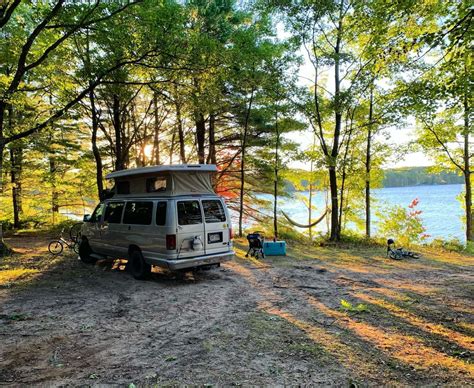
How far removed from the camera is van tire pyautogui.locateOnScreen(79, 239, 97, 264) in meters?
10.3

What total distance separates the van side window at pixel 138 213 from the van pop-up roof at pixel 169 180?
34 centimetres

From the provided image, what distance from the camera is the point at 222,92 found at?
1574 cm

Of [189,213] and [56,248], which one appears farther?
[56,248]

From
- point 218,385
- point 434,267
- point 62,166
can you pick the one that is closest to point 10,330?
point 218,385

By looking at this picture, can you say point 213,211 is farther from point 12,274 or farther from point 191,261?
point 12,274

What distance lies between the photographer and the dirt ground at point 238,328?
3.62m

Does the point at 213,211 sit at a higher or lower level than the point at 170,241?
higher

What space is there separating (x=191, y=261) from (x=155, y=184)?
2.24 metres

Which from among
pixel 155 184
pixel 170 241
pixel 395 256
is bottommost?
pixel 395 256

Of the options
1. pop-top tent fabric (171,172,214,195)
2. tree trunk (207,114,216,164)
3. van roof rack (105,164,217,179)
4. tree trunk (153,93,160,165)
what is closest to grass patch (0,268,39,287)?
van roof rack (105,164,217,179)

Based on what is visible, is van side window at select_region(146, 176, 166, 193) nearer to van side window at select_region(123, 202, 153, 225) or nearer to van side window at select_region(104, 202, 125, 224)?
van side window at select_region(123, 202, 153, 225)

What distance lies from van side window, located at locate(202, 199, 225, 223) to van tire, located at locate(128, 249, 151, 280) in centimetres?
196

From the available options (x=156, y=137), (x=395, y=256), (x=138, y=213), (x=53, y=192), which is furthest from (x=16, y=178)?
(x=395, y=256)

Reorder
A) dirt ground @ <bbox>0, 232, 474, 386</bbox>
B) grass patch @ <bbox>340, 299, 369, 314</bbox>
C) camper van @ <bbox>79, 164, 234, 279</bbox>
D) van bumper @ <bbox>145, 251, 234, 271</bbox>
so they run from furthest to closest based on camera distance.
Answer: camper van @ <bbox>79, 164, 234, 279</bbox>
van bumper @ <bbox>145, 251, 234, 271</bbox>
grass patch @ <bbox>340, 299, 369, 314</bbox>
dirt ground @ <bbox>0, 232, 474, 386</bbox>
